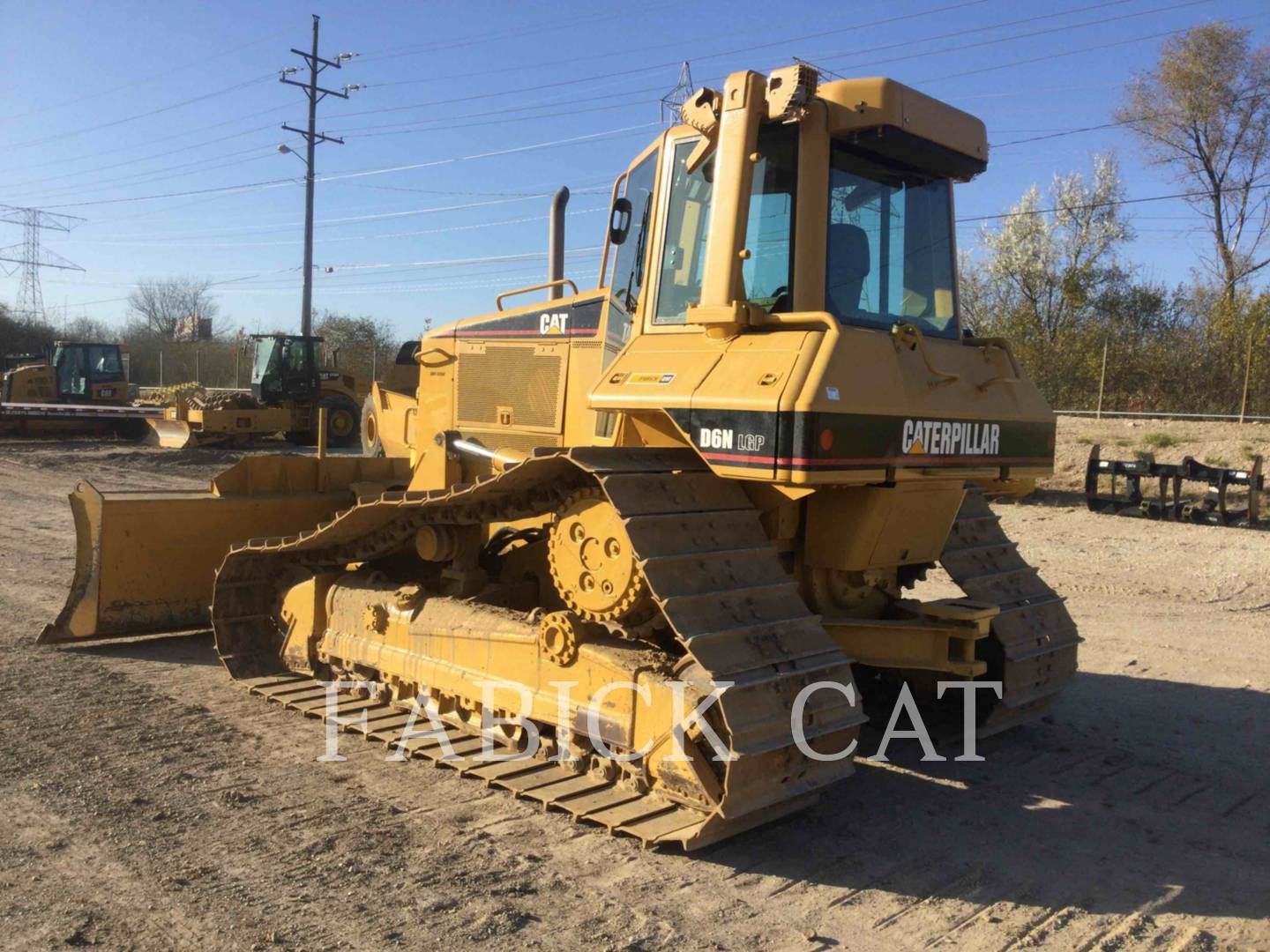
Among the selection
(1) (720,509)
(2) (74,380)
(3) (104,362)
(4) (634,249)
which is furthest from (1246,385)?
(2) (74,380)

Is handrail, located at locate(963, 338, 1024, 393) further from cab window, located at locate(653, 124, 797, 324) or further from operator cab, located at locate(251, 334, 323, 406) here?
operator cab, located at locate(251, 334, 323, 406)

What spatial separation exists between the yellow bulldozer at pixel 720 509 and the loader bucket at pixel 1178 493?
29.0ft

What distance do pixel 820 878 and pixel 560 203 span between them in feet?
14.4

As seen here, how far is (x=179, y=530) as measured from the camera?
750 centimetres

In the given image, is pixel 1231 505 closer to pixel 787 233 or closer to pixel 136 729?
pixel 787 233

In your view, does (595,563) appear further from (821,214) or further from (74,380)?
(74,380)

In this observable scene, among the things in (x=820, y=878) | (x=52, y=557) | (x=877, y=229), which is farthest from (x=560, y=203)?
(x=52, y=557)

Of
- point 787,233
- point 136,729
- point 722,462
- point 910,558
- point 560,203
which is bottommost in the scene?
point 136,729

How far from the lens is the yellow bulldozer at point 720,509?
165 inches

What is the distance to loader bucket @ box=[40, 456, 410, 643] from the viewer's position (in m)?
7.24

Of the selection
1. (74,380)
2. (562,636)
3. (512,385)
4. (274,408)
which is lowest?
(562,636)

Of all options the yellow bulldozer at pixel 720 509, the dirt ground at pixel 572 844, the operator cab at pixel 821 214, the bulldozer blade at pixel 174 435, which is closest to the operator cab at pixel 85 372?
the bulldozer blade at pixel 174 435

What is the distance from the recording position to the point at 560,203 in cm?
682

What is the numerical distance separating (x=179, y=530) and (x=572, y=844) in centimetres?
444
